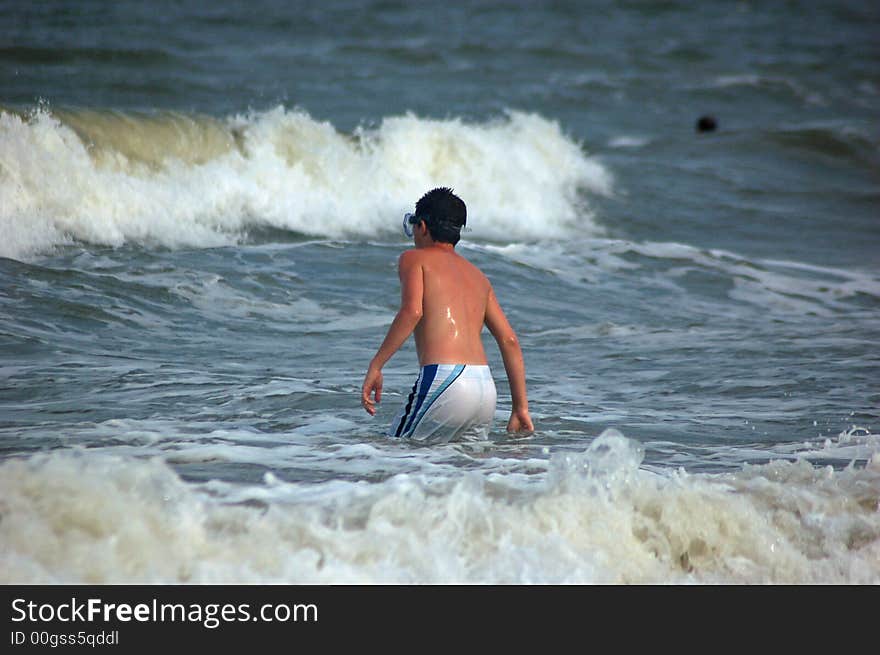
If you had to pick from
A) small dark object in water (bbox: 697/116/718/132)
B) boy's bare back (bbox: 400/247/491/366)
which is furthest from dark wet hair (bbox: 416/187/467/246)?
small dark object in water (bbox: 697/116/718/132)

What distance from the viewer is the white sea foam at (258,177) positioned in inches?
528

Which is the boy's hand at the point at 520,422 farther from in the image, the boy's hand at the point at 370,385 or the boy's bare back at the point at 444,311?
the boy's hand at the point at 370,385

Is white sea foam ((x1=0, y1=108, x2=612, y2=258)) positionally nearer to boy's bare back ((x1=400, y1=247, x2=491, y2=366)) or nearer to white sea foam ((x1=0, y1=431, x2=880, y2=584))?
boy's bare back ((x1=400, y1=247, x2=491, y2=366))

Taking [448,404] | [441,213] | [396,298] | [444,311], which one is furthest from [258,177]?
[448,404]

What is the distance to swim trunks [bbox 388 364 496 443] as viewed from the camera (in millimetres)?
6246

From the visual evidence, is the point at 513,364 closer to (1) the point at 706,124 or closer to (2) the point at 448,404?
(2) the point at 448,404

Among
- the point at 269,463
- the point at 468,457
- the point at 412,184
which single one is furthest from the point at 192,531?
the point at 412,184

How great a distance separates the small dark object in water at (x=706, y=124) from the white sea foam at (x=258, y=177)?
4184mm

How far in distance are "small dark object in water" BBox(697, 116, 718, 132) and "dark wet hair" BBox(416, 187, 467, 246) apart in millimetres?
19281

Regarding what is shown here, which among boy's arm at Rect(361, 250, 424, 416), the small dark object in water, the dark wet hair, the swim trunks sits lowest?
the swim trunks

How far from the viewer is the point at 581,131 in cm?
2364

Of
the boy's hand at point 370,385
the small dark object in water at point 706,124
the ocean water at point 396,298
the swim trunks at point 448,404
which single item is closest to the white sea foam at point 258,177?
the ocean water at point 396,298

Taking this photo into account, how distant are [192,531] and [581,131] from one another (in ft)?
65.4

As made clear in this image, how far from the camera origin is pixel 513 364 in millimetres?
6430
